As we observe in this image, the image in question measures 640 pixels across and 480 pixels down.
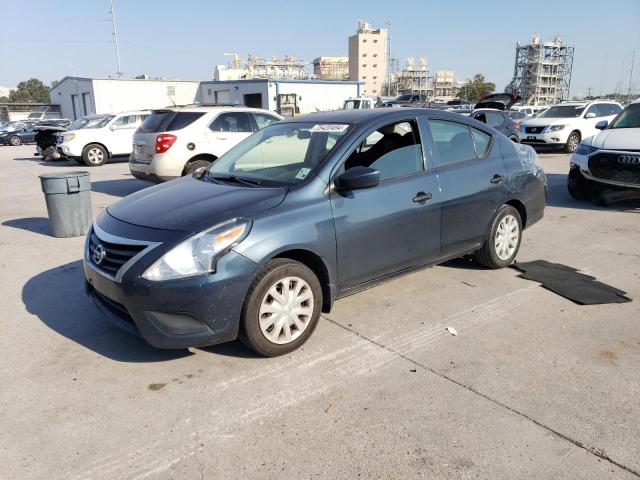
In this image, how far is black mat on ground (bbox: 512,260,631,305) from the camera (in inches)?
179

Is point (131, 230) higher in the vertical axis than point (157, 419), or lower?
higher

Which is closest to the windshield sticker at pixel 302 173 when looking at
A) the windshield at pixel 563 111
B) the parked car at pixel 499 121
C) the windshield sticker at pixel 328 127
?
the windshield sticker at pixel 328 127

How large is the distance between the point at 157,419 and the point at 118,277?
0.92 metres

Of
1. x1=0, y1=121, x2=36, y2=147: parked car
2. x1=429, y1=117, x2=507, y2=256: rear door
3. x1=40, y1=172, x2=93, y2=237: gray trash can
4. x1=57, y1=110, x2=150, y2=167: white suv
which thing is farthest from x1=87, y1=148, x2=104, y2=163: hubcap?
x1=0, y1=121, x2=36, y2=147: parked car

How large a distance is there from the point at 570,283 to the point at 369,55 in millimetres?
160669

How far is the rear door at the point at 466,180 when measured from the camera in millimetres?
4469

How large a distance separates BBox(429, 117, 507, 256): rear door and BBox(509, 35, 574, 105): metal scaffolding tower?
143 m

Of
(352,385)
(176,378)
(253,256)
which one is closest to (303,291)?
(253,256)

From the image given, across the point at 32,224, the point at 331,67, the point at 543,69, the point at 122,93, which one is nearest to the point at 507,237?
the point at 32,224

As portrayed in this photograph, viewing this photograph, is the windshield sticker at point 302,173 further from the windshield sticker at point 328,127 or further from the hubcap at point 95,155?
the hubcap at point 95,155

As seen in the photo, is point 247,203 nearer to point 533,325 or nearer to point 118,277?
point 118,277

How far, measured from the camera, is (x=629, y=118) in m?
8.77

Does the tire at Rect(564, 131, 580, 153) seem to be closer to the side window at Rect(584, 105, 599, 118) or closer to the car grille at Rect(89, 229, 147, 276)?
the side window at Rect(584, 105, 599, 118)

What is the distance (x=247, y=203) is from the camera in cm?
346
